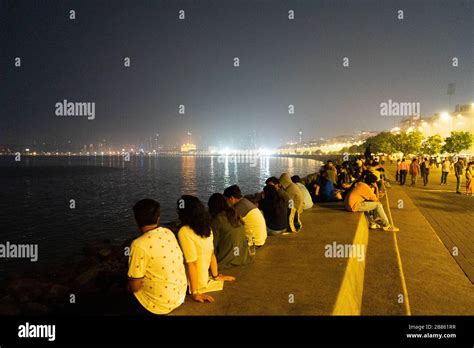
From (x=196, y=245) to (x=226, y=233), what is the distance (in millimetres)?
971

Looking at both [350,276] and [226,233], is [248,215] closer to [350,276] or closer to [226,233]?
[226,233]

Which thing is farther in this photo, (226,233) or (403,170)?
(403,170)

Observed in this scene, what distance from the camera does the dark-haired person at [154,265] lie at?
3289 millimetres

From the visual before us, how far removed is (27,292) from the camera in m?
9.35

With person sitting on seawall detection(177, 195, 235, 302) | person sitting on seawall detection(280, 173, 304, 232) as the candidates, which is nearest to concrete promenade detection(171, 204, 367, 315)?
person sitting on seawall detection(177, 195, 235, 302)

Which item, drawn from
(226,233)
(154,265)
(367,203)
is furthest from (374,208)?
(154,265)

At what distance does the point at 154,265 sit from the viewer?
11.1 feet

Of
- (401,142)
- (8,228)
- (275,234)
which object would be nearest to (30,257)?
(8,228)

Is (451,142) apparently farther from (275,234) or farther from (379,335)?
(379,335)

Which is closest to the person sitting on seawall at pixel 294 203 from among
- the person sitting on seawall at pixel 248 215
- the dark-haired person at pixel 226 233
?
the person sitting on seawall at pixel 248 215

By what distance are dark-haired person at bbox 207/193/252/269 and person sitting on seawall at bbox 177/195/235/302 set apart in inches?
28.0

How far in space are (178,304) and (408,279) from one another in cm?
466

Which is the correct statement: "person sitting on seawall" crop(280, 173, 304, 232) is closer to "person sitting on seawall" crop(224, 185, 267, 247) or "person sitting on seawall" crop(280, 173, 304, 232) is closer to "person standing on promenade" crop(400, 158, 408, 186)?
"person sitting on seawall" crop(224, 185, 267, 247)

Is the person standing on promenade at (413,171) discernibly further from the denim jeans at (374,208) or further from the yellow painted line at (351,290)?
the yellow painted line at (351,290)
